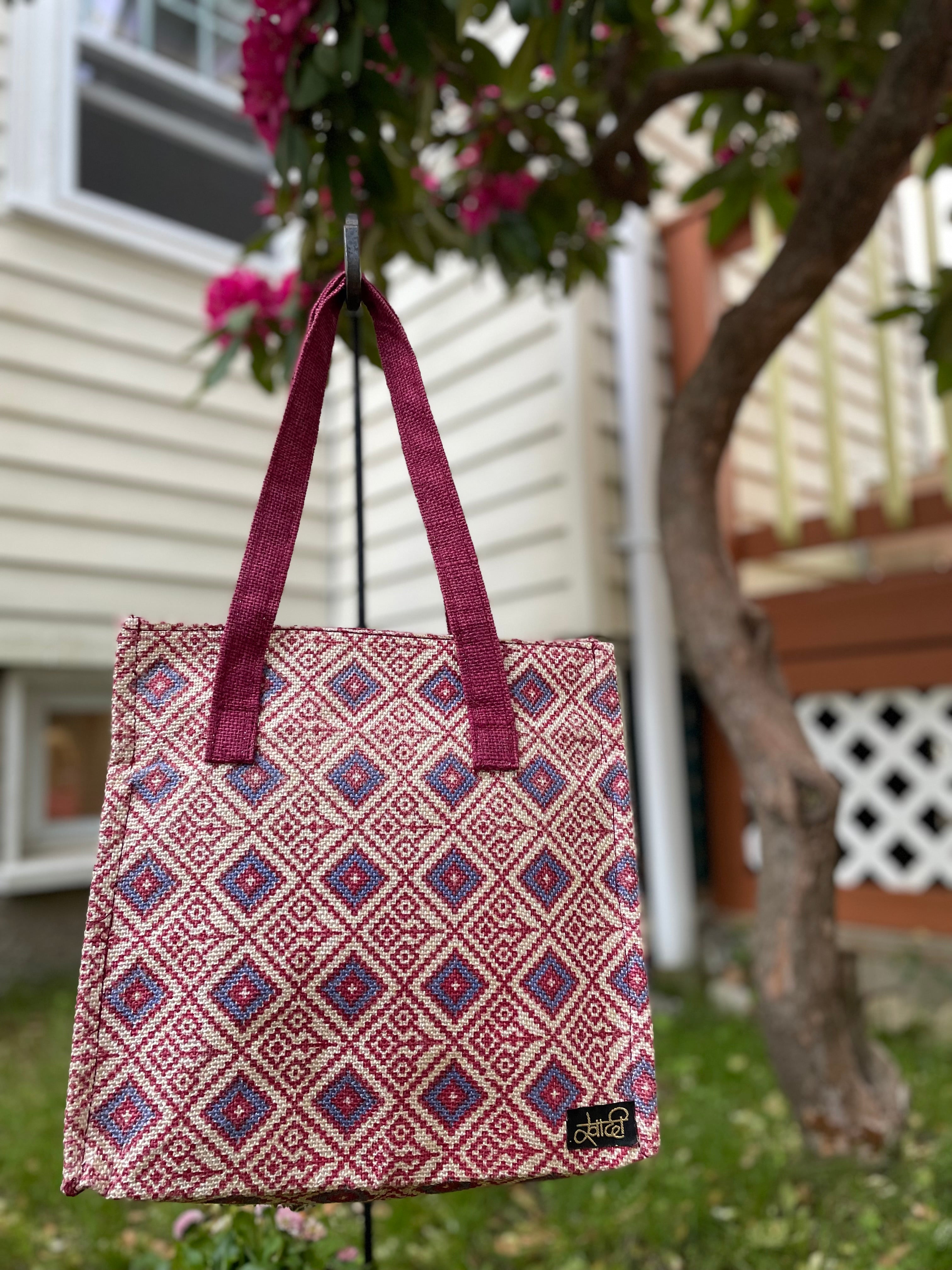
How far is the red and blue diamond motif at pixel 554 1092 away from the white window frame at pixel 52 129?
10.3 ft

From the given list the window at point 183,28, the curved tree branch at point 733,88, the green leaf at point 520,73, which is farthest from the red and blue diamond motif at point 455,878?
the window at point 183,28

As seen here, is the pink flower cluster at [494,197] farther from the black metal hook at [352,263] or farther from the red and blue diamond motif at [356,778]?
the red and blue diamond motif at [356,778]

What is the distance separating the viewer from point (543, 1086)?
639mm

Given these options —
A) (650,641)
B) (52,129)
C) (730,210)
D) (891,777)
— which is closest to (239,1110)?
(730,210)

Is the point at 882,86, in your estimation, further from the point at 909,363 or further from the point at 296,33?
the point at 909,363

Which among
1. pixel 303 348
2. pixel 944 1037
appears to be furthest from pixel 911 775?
pixel 303 348

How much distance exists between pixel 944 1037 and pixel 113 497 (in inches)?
117

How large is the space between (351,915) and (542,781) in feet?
0.56

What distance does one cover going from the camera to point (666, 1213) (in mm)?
1471

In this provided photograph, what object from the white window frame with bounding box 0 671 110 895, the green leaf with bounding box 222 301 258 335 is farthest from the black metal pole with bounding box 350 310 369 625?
the white window frame with bounding box 0 671 110 895

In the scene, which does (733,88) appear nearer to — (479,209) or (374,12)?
(479,209)

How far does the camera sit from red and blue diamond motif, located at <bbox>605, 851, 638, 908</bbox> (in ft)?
2.28

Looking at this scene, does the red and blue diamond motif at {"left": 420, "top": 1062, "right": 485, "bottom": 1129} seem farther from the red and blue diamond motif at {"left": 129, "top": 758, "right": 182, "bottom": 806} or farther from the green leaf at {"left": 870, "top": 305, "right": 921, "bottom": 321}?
the green leaf at {"left": 870, "top": 305, "right": 921, "bottom": 321}

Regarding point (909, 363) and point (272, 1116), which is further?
point (909, 363)
